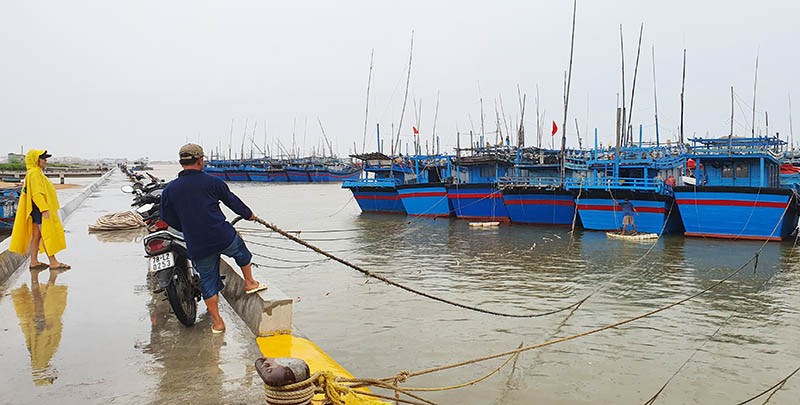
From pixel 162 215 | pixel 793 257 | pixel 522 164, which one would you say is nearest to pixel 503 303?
pixel 162 215

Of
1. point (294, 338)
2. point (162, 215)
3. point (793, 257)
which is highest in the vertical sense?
point (162, 215)

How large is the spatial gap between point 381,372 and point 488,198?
20877 millimetres

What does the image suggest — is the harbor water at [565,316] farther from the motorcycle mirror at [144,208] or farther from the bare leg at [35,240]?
the bare leg at [35,240]

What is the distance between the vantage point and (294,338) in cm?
521

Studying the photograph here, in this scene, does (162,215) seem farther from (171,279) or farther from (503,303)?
(503,303)

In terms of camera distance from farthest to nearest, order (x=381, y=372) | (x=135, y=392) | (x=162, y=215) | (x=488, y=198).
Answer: (x=488, y=198) < (x=381, y=372) < (x=162, y=215) < (x=135, y=392)

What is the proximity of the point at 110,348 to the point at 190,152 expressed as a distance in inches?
68.3

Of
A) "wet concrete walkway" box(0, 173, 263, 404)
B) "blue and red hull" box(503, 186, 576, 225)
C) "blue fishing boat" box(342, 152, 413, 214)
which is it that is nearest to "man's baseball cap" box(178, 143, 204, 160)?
"wet concrete walkway" box(0, 173, 263, 404)

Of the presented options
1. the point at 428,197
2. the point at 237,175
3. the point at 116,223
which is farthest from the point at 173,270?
the point at 237,175

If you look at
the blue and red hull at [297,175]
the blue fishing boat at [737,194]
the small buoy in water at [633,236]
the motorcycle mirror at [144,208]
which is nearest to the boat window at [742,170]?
the blue fishing boat at [737,194]

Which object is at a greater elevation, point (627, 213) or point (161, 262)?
point (161, 262)

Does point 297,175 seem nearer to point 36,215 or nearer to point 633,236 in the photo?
point 633,236

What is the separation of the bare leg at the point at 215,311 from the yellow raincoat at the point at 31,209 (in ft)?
12.1

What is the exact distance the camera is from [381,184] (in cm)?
3180
